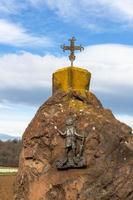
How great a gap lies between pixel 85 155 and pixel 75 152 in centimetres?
26

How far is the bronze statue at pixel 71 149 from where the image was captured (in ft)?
44.1

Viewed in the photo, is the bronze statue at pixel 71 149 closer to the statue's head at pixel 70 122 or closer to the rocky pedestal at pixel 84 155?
the statue's head at pixel 70 122

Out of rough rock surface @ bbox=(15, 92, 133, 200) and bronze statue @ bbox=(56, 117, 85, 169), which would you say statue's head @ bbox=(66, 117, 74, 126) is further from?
rough rock surface @ bbox=(15, 92, 133, 200)

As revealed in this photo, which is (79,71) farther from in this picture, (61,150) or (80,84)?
(61,150)

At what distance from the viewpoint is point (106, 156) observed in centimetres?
1327

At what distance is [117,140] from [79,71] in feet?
6.79

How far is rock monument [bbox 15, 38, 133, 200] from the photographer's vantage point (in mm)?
13141

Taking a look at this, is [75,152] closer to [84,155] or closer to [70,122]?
[84,155]

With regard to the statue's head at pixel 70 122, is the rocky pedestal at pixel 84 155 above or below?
below

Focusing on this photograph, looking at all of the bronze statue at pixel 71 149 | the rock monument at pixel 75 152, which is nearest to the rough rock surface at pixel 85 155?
the rock monument at pixel 75 152

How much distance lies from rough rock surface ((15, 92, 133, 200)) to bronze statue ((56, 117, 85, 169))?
13 centimetres

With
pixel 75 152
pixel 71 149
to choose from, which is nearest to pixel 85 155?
pixel 75 152

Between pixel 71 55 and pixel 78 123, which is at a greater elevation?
pixel 71 55

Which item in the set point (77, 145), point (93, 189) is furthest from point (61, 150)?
point (93, 189)
